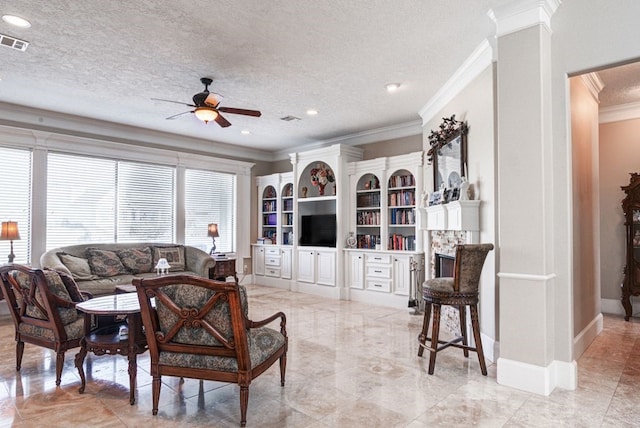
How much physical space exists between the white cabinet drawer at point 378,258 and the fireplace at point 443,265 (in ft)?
3.92

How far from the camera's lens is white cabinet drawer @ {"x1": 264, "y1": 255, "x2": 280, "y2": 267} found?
784 centimetres

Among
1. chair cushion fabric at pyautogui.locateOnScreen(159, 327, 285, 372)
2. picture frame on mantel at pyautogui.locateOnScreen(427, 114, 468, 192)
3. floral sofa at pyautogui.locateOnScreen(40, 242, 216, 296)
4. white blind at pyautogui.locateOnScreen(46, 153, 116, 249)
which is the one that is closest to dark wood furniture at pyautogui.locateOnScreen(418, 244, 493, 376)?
picture frame on mantel at pyautogui.locateOnScreen(427, 114, 468, 192)

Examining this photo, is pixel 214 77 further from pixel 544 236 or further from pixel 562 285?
pixel 562 285

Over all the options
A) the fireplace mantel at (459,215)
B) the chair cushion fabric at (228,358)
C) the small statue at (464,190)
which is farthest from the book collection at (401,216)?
the chair cushion fabric at (228,358)

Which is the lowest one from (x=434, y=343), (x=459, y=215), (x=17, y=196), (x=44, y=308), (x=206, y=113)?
(x=434, y=343)

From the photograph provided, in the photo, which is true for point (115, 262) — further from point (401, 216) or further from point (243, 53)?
point (401, 216)

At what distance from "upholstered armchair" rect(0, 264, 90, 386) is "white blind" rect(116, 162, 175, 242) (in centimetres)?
329

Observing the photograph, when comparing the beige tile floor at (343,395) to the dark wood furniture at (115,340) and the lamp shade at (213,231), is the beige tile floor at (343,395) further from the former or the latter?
the lamp shade at (213,231)

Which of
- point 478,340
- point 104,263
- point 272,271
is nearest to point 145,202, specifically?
point 104,263

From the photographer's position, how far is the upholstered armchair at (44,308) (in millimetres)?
2943

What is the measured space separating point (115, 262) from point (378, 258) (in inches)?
160

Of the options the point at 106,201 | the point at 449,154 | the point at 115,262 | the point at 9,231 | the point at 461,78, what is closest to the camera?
the point at 461,78

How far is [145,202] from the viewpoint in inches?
266

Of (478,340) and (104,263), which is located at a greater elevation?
(104,263)
